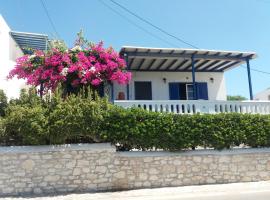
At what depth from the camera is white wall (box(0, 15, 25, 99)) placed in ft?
52.6

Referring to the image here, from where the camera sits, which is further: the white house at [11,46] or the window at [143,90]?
the window at [143,90]

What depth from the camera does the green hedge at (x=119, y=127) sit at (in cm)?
1014

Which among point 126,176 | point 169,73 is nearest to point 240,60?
point 169,73

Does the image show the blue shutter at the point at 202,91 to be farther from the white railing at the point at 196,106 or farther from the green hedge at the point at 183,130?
the green hedge at the point at 183,130

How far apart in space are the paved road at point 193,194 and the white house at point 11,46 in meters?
8.21

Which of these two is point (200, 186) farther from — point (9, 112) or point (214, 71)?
point (214, 71)

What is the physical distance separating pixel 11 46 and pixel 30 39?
4.10 ft

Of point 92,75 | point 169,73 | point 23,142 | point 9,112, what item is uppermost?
point 169,73

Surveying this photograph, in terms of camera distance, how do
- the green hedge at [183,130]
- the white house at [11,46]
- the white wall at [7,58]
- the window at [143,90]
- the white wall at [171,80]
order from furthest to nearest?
1. the white wall at [171,80]
2. the window at [143,90]
3. the white house at [11,46]
4. the white wall at [7,58]
5. the green hedge at [183,130]

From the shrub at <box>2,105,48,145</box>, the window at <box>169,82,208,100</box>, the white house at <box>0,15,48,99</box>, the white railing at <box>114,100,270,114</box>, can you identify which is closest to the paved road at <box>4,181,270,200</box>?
the shrub at <box>2,105,48,145</box>

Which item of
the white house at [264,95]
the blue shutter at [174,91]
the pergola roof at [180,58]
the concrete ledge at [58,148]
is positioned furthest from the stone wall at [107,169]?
the white house at [264,95]

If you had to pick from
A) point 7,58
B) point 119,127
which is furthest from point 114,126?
point 7,58

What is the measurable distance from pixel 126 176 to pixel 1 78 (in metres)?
8.98

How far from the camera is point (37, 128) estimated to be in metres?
9.92
